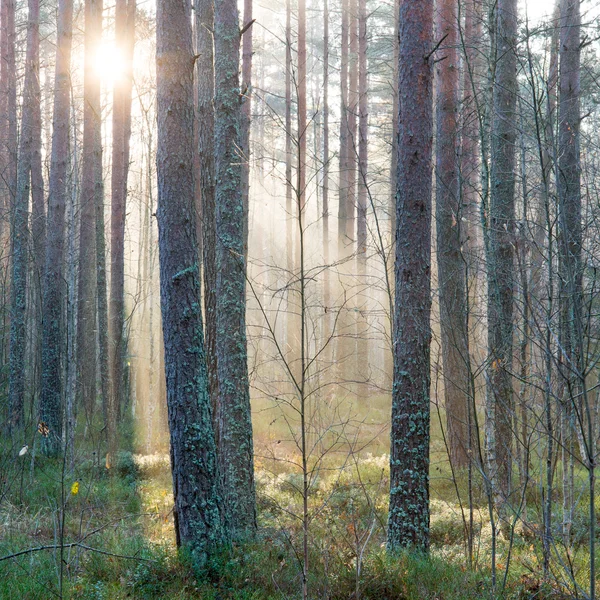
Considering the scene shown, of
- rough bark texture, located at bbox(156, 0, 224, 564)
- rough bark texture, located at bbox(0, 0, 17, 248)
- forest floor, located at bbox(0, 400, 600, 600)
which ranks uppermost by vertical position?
rough bark texture, located at bbox(0, 0, 17, 248)

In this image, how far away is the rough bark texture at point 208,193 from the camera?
6.91m

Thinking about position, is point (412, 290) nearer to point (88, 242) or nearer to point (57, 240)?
point (57, 240)

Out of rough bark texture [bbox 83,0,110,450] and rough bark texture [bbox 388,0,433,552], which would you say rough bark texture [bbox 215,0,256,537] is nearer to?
rough bark texture [bbox 388,0,433,552]

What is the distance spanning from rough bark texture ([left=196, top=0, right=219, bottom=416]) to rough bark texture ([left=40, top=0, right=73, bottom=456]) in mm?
5094

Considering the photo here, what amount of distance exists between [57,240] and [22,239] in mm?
2302

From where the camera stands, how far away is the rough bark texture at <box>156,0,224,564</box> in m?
5.13

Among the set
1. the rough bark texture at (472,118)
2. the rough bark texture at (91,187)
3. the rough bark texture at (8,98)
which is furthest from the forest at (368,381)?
the rough bark texture at (8,98)

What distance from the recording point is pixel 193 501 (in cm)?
512

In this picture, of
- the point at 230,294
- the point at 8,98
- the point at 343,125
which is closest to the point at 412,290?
the point at 230,294

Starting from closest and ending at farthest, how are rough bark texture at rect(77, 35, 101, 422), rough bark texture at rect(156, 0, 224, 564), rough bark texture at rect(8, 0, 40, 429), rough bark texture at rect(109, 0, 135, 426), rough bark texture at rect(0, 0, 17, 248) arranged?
rough bark texture at rect(156, 0, 224, 564) → rough bark texture at rect(77, 35, 101, 422) → rough bark texture at rect(8, 0, 40, 429) → rough bark texture at rect(109, 0, 135, 426) → rough bark texture at rect(0, 0, 17, 248)

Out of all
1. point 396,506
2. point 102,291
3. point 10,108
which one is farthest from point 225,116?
point 10,108

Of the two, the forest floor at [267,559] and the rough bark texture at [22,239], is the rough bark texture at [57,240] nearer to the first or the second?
the rough bark texture at [22,239]

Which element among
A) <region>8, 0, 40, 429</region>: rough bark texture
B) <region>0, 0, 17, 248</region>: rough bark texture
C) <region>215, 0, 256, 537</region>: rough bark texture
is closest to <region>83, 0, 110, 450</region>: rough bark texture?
<region>8, 0, 40, 429</region>: rough bark texture

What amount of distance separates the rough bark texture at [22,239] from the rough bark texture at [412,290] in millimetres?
8677
